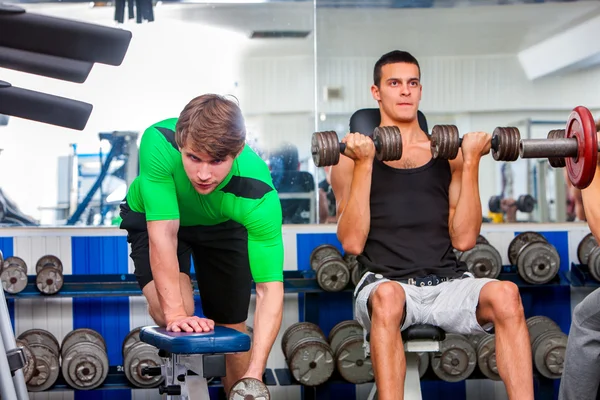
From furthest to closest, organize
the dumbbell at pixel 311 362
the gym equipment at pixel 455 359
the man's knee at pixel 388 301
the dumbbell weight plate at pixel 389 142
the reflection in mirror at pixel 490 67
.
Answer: the reflection in mirror at pixel 490 67, the gym equipment at pixel 455 359, the dumbbell at pixel 311 362, the dumbbell weight plate at pixel 389 142, the man's knee at pixel 388 301

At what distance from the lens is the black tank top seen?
2939 millimetres

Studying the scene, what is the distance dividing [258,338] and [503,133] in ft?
4.01

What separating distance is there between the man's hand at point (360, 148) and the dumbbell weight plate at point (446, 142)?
0.22 meters

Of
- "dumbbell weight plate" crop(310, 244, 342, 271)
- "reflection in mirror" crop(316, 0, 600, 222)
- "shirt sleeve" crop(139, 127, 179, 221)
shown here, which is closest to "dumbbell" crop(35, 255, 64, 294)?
"dumbbell weight plate" crop(310, 244, 342, 271)

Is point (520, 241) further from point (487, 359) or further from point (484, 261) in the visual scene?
point (487, 359)

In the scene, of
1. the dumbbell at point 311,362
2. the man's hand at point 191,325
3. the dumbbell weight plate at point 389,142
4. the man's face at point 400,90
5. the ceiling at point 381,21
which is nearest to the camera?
the man's hand at point 191,325

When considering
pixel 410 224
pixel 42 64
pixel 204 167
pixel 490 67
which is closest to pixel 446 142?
pixel 410 224

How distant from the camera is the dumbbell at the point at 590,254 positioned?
3742 millimetres

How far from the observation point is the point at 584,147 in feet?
6.87

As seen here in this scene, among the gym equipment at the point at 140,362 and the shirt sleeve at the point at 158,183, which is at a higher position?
the shirt sleeve at the point at 158,183

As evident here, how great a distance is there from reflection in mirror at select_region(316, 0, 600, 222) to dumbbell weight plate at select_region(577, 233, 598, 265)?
0.91 m

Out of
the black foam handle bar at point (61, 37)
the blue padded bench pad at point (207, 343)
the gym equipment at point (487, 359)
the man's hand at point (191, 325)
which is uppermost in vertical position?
the black foam handle bar at point (61, 37)

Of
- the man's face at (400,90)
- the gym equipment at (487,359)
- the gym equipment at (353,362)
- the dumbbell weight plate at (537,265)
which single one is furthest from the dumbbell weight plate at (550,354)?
the man's face at (400,90)

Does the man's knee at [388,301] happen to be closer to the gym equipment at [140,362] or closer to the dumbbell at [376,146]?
the dumbbell at [376,146]
